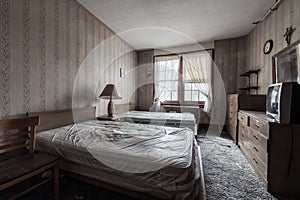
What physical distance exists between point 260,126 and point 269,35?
205cm

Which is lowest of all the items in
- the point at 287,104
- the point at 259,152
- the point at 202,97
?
the point at 259,152

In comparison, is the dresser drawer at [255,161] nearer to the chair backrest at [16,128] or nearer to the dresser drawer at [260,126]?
the dresser drawer at [260,126]

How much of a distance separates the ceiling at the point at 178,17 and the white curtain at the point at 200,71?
0.53 m

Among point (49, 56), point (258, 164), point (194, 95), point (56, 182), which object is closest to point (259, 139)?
point (258, 164)

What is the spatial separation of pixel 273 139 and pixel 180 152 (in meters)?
1.14

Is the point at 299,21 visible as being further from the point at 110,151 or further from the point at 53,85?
the point at 53,85

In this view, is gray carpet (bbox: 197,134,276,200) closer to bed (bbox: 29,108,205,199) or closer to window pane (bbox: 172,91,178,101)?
bed (bbox: 29,108,205,199)

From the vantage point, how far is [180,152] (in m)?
1.31

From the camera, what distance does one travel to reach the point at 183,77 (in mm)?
4715

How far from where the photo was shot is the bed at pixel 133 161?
1152 mm

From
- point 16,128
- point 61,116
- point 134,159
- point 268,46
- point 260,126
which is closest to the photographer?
point 134,159

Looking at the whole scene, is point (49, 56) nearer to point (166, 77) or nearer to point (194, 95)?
point (166, 77)

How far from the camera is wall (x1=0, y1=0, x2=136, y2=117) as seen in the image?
1.77 meters

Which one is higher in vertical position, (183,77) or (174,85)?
(183,77)
